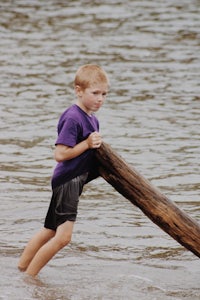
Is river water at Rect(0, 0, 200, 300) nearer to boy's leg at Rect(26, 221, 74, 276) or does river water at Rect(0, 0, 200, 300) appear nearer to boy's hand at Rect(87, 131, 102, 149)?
boy's leg at Rect(26, 221, 74, 276)

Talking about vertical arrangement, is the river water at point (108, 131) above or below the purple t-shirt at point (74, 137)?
below

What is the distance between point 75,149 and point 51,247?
0.79 m

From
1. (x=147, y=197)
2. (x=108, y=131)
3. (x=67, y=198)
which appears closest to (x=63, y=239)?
(x=67, y=198)

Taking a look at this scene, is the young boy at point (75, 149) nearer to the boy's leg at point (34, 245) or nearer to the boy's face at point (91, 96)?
the boy's face at point (91, 96)

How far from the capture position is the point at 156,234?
8.79 meters

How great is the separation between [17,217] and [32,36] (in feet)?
36.8

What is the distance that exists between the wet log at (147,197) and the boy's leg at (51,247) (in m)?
0.49

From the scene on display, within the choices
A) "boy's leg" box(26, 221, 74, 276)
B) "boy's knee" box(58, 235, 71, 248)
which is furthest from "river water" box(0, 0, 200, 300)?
"boy's knee" box(58, 235, 71, 248)

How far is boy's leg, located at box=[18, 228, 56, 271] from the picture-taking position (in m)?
7.30

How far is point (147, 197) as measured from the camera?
6.93 meters

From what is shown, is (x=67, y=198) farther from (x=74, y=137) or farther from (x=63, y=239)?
(x=74, y=137)

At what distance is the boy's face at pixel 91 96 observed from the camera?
689 centimetres

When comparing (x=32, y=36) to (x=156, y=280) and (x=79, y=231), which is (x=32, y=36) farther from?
Answer: (x=156, y=280)

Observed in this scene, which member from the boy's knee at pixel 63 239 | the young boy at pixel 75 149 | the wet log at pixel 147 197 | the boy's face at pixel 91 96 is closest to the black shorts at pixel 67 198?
the young boy at pixel 75 149
